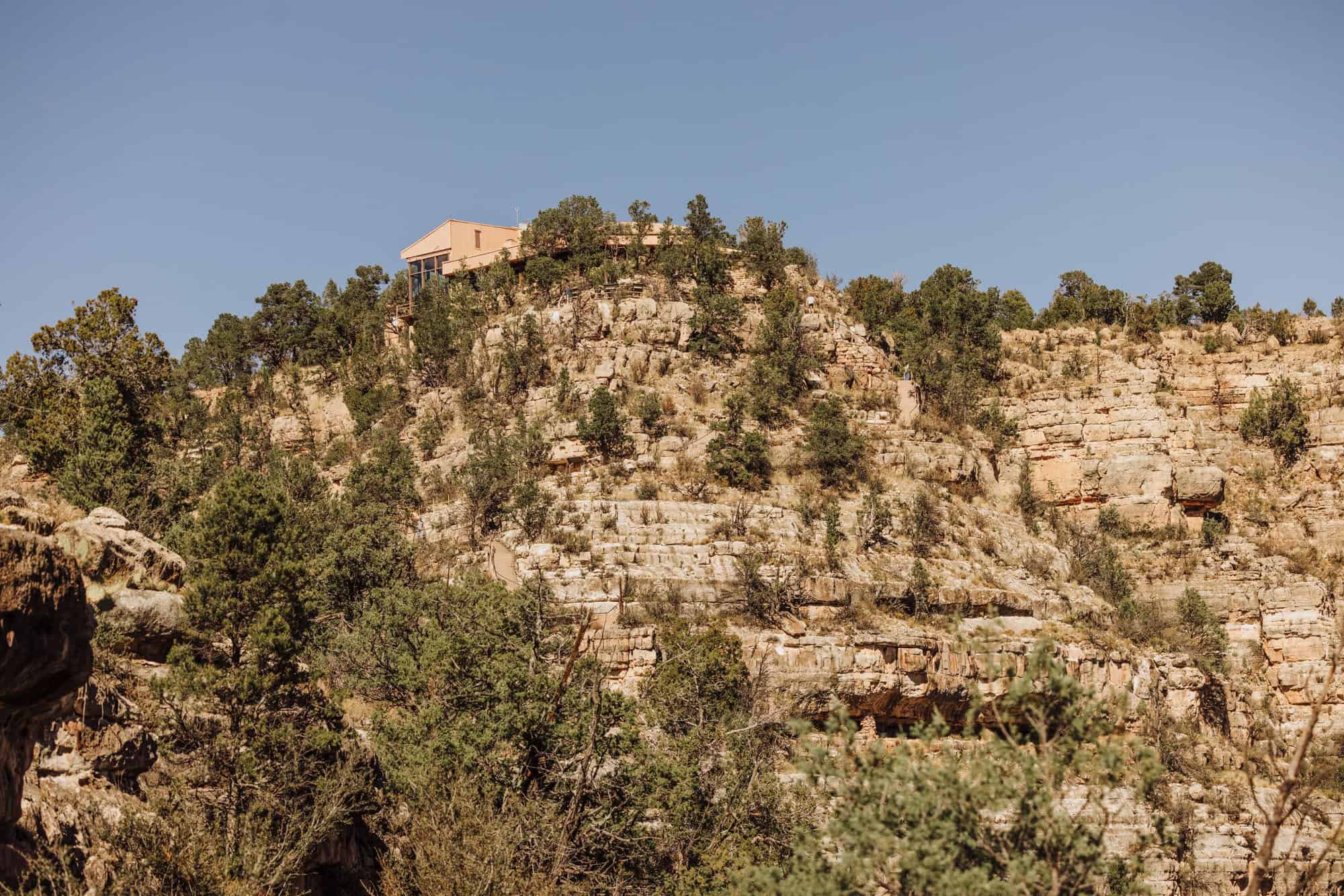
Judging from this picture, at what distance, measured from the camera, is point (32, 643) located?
9.92 m

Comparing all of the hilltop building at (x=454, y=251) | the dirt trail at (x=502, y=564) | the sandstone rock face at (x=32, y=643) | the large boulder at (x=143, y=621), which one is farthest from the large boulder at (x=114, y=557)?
the hilltop building at (x=454, y=251)

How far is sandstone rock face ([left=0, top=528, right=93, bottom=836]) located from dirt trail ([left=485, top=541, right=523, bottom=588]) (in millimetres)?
28261

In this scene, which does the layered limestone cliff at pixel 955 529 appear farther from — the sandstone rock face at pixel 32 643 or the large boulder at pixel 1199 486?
the sandstone rock face at pixel 32 643

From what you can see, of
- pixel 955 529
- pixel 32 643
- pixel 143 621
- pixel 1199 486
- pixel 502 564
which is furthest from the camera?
pixel 1199 486

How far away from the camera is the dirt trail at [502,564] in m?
39.9

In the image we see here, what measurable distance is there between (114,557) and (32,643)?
1269 centimetres

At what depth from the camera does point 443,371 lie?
56469mm

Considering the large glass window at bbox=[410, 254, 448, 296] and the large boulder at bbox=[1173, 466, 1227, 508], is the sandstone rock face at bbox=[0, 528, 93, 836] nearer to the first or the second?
the large boulder at bbox=[1173, 466, 1227, 508]

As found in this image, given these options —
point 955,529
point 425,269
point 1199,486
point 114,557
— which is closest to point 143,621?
point 114,557

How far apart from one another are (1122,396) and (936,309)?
10538 millimetres

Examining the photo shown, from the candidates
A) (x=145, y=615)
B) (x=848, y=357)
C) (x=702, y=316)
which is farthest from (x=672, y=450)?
(x=145, y=615)

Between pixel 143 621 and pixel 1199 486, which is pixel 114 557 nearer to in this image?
pixel 143 621

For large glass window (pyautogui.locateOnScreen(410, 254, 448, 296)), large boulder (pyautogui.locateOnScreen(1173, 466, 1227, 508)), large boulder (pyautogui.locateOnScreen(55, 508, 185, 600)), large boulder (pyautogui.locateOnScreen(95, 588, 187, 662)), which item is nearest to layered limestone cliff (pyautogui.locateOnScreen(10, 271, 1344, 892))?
large boulder (pyautogui.locateOnScreen(1173, 466, 1227, 508))

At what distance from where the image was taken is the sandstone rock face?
380 inches
